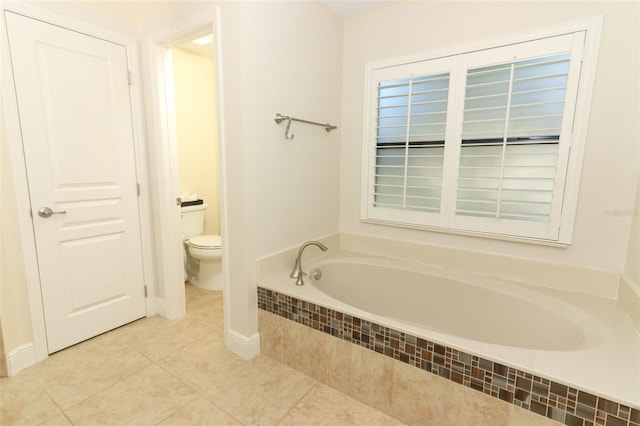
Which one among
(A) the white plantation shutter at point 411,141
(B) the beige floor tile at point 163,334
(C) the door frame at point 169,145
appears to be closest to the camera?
(C) the door frame at point 169,145

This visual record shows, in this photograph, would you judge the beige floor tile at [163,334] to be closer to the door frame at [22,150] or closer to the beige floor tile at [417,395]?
the door frame at [22,150]

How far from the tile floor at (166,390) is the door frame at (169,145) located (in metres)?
0.31

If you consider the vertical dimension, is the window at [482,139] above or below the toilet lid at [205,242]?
above

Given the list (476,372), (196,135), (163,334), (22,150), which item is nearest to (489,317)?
(476,372)

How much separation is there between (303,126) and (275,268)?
988 mm

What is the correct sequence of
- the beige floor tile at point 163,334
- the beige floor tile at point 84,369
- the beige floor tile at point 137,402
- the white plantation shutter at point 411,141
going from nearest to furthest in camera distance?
the beige floor tile at point 137,402 → the beige floor tile at point 84,369 → the beige floor tile at point 163,334 → the white plantation shutter at point 411,141

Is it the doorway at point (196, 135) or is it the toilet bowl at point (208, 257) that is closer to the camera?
the toilet bowl at point (208, 257)

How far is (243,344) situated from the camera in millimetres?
1910

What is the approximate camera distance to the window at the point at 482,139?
5.55 feet

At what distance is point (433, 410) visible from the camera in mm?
1355

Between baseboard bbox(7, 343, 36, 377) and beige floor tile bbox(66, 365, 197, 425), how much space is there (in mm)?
545

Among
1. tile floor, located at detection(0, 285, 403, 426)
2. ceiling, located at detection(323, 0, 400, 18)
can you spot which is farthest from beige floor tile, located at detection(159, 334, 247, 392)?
ceiling, located at detection(323, 0, 400, 18)

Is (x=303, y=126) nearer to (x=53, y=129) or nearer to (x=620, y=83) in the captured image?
(x=53, y=129)

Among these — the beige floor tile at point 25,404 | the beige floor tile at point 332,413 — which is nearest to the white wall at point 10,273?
the beige floor tile at point 25,404
